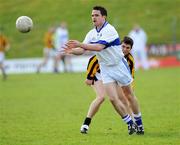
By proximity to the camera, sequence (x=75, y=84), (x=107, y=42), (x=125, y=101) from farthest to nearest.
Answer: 1. (x=75, y=84)
2. (x=125, y=101)
3. (x=107, y=42)

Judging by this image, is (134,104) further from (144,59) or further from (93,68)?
(144,59)

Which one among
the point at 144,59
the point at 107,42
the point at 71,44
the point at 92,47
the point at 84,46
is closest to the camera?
the point at 71,44

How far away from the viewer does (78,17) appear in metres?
51.8

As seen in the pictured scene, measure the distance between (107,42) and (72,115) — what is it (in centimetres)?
516

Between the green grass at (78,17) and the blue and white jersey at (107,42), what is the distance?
31.8 metres

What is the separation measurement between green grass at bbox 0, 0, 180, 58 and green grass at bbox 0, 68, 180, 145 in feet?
56.1

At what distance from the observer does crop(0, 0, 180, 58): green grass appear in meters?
47.0

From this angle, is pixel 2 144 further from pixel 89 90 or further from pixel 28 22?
pixel 89 90

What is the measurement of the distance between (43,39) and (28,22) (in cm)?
3490

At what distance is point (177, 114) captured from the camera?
17094mm

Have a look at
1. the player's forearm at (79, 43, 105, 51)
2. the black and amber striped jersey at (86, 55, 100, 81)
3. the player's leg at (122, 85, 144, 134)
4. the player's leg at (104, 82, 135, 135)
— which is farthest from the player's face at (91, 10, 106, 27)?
the player's leg at (122, 85, 144, 134)

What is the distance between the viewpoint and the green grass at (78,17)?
4700 cm

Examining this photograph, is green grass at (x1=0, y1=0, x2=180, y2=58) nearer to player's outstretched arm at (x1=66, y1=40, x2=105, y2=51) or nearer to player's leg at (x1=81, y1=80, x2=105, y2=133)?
player's leg at (x1=81, y1=80, x2=105, y2=133)

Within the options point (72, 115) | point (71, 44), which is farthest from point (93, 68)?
point (72, 115)
